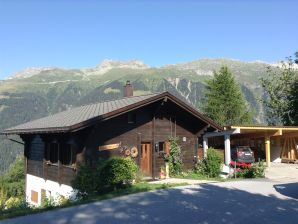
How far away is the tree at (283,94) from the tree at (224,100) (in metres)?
4.76

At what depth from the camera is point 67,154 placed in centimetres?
2098

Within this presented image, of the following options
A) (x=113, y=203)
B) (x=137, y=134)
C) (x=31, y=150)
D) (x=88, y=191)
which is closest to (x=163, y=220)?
(x=113, y=203)

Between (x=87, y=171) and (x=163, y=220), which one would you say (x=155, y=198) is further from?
(x=87, y=171)

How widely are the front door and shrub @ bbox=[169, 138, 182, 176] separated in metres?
1.25

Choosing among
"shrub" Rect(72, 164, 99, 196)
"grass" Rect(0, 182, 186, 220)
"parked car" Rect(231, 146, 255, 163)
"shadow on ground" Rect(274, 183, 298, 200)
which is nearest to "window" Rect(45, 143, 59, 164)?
"shrub" Rect(72, 164, 99, 196)

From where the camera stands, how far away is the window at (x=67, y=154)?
20.1 metres

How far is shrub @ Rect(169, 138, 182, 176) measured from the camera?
881 inches

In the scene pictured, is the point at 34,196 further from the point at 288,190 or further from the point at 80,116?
the point at 288,190

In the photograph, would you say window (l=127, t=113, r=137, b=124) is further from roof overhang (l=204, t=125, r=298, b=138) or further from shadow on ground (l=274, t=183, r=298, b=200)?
shadow on ground (l=274, t=183, r=298, b=200)

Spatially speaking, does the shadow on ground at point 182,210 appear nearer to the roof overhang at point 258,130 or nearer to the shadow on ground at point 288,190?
the shadow on ground at point 288,190

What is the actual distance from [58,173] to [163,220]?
481 inches

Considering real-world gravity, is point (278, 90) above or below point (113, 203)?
above

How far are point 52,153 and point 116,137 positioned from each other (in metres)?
4.83

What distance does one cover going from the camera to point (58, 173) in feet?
70.6
